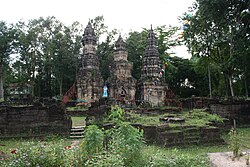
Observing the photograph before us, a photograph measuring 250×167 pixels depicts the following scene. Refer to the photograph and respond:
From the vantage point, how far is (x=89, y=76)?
2866 cm

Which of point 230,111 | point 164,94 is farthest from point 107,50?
point 230,111

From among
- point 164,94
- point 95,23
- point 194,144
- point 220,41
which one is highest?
point 95,23

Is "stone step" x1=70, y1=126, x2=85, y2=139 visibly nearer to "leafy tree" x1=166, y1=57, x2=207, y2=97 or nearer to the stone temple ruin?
the stone temple ruin

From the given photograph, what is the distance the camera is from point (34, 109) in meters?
12.5

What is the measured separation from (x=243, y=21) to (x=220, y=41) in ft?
7.23

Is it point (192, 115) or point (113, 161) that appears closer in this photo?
point (113, 161)

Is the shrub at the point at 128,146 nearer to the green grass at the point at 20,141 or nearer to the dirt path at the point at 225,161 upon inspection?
the dirt path at the point at 225,161

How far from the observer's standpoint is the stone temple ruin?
28531 millimetres

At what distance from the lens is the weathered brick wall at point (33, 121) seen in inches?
475

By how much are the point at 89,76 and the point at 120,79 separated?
164 inches

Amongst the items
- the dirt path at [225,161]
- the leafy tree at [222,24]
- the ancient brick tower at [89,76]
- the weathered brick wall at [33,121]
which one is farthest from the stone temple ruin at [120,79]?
the dirt path at [225,161]

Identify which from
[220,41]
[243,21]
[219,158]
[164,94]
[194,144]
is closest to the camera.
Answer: [219,158]

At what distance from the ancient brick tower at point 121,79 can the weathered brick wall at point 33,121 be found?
56.2ft

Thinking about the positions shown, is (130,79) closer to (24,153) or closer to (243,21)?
(243,21)
